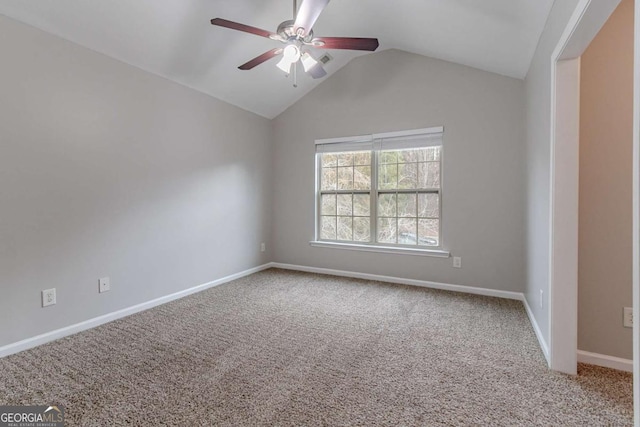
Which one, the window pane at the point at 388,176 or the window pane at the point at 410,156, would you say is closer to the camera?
the window pane at the point at 410,156

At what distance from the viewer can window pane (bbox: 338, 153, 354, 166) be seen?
4.30m

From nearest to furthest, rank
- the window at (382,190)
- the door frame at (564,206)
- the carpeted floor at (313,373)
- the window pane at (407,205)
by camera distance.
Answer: the carpeted floor at (313,373)
the door frame at (564,206)
the window at (382,190)
the window pane at (407,205)

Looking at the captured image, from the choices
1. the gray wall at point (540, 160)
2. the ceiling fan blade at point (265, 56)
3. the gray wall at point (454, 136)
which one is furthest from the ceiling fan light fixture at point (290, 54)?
the gray wall at point (454, 136)

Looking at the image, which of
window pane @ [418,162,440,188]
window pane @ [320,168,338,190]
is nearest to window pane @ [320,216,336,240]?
window pane @ [320,168,338,190]

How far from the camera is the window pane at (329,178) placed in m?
4.43

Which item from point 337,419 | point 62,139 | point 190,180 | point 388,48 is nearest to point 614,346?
point 337,419

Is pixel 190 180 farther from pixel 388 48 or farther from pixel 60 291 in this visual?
pixel 388 48

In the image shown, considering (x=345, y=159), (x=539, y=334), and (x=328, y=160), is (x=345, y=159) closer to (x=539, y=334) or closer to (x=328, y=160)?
(x=328, y=160)

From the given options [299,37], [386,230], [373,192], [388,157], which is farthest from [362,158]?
[299,37]

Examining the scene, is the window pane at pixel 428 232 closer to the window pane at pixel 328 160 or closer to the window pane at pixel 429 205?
the window pane at pixel 429 205

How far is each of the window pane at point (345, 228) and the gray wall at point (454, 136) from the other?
248mm

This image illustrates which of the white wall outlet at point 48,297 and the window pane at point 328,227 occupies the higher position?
the window pane at point 328,227

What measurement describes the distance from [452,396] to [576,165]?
154cm

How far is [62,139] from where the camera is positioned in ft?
7.88
